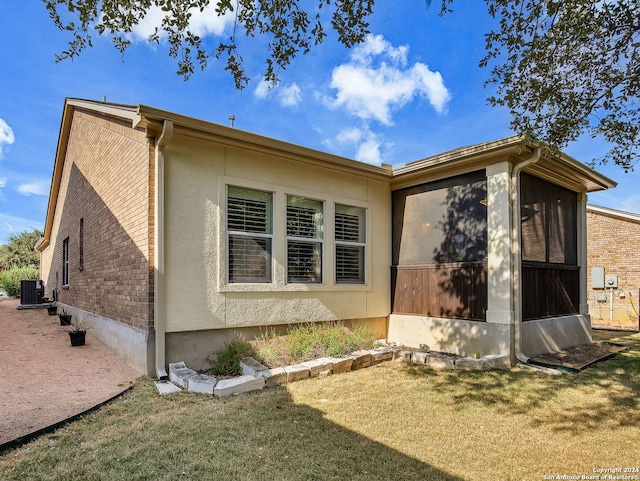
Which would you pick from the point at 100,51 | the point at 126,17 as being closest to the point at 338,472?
the point at 126,17

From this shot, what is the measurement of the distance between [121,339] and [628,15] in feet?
26.8

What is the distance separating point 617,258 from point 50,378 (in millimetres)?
17025

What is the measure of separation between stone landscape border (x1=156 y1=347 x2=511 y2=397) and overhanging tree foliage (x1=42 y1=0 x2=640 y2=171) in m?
3.47

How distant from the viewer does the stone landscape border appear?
4.81 metres

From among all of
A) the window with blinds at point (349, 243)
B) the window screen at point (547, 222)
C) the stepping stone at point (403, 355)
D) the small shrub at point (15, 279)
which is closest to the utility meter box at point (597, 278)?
the window screen at point (547, 222)

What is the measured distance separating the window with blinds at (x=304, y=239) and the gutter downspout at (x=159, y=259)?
7.36 feet

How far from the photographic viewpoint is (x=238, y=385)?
483cm

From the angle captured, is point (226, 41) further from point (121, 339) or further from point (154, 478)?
point (121, 339)

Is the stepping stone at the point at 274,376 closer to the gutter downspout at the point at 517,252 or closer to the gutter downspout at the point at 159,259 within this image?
the gutter downspout at the point at 159,259

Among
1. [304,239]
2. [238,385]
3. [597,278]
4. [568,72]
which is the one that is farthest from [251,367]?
[597,278]

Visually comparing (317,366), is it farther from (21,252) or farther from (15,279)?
(21,252)

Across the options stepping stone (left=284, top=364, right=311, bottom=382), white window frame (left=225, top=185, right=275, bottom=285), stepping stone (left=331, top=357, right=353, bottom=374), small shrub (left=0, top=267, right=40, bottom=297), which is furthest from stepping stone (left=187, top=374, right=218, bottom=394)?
small shrub (left=0, top=267, right=40, bottom=297)

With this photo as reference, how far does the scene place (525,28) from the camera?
14.8ft

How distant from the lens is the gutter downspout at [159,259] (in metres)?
5.27
